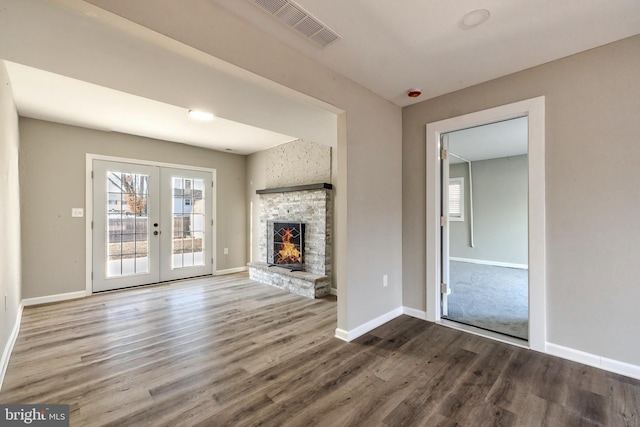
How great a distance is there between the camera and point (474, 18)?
183 centimetres

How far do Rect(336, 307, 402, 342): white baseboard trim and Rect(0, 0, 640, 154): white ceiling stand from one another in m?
2.19

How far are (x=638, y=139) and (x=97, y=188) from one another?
248 inches

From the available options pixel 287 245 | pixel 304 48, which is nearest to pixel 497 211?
pixel 287 245

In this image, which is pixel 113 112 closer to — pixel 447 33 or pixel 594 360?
pixel 447 33

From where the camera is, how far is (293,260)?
15.8ft

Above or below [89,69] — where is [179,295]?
below

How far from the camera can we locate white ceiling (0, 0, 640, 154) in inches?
66.1

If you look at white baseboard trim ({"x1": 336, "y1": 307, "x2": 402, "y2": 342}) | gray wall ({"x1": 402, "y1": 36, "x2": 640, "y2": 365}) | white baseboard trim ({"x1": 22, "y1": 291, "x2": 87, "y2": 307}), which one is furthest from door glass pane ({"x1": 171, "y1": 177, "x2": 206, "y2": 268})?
gray wall ({"x1": 402, "y1": 36, "x2": 640, "y2": 365})

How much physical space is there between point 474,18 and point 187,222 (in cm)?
525

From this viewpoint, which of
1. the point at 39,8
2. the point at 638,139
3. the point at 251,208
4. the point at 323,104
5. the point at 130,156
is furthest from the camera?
the point at 251,208

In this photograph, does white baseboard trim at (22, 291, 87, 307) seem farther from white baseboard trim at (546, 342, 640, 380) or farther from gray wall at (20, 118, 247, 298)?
white baseboard trim at (546, 342, 640, 380)

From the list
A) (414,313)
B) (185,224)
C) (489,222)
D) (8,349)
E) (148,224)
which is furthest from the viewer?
(489,222)

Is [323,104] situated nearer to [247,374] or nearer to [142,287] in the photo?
[247,374]

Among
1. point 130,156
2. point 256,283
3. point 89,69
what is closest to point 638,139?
point 89,69
